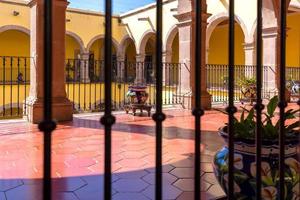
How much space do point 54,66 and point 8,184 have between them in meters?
3.30

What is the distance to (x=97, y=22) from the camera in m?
18.4

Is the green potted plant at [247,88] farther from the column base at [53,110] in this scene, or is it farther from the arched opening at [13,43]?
the arched opening at [13,43]

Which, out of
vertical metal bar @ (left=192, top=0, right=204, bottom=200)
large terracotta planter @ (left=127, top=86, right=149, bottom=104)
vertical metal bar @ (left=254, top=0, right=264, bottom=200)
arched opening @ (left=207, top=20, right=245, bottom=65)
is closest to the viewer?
vertical metal bar @ (left=192, top=0, right=204, bottom=200)

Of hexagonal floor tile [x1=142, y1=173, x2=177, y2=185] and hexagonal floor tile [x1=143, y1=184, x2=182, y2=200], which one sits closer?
hexagonal floor tile [x1=143, y1=184, x2=182, y2=200]

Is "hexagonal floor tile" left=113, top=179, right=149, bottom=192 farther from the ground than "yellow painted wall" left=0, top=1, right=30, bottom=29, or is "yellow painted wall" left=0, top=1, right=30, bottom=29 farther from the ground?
"yellow painted wall" left=0, top=1, right=30, bottom=29

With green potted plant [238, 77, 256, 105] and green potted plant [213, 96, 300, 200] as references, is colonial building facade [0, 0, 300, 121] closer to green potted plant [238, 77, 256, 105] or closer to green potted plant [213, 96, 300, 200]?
green potted plant [238, 77, 256, 105]

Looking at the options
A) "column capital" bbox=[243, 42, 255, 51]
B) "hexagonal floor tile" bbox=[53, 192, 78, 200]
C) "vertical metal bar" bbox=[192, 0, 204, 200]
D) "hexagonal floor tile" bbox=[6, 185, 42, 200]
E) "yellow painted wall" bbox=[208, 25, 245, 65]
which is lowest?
"hexagonal floor tile" bbox=[53, 192, 78, 200]

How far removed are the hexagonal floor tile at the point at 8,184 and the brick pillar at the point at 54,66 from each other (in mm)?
2965

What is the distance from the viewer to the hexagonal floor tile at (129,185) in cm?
238

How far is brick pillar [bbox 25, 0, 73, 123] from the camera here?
5438 millimetres

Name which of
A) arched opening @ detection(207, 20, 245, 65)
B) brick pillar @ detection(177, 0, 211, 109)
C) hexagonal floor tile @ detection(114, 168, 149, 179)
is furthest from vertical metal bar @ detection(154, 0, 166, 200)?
arched opening @ detection(207, 20, 245, 65)

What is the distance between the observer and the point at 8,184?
8.03ft

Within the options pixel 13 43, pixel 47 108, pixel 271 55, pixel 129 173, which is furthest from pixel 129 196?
pixel 13 43

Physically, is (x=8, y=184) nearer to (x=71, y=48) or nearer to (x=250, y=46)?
(x=250, y=46)
